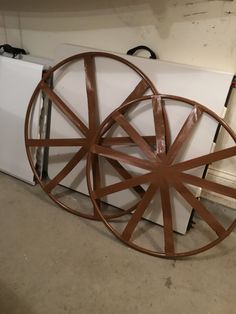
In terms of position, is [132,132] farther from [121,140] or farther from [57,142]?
[57,142]

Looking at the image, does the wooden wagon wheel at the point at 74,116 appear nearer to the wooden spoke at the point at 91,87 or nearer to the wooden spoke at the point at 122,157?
the wooden spoke at the point at 91,87

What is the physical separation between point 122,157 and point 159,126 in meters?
0.21

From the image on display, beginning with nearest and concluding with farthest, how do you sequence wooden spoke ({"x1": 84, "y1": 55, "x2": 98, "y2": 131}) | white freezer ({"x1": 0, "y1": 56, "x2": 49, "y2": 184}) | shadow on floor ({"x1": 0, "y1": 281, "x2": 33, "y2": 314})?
1. shadow on floor ({"x1": 0, "y1": 281, "x2": 33, "y2": 314})
2. wooden spoke ({"x1": 84, "y1": 55, "x2": 98, "y2": 131})
3. white freezer ({"x1": 0, "y1": 56, "x2": 49, "y2": 184})

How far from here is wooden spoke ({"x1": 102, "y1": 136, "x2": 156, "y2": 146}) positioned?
A: 1.39 metres

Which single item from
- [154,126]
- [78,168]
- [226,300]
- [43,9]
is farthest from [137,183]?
[43,9]

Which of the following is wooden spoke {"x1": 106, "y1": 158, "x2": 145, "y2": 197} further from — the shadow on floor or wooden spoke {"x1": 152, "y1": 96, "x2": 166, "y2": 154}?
the shadow on floor

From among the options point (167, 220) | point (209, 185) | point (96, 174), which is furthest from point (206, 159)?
point (96, 174)

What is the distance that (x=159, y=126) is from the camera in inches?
51.7

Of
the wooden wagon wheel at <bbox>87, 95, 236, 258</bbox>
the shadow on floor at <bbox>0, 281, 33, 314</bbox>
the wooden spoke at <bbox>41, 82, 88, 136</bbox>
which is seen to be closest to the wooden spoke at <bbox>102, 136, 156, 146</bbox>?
the wooden wagon wheel at <bbox>87, 95, 236, 258</bbox>

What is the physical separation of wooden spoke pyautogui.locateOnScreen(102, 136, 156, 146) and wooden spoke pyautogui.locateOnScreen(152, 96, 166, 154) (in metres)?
0.07

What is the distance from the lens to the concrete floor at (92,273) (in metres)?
1.16

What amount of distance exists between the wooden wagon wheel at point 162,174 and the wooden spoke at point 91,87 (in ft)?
0.31

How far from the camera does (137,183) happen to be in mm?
1350

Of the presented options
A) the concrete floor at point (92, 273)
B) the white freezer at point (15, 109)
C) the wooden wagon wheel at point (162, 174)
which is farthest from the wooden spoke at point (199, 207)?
the white freezer at point (15, 109)
